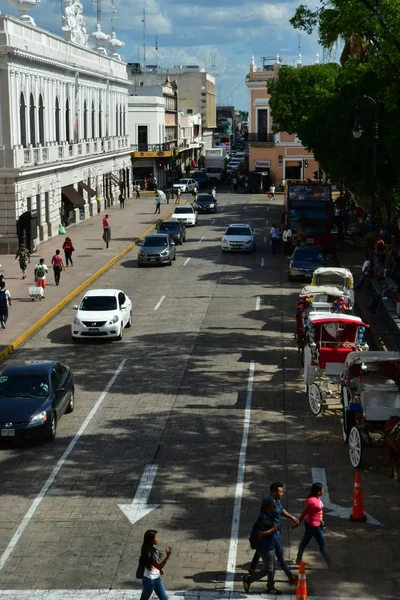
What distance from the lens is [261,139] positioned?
9275 cm

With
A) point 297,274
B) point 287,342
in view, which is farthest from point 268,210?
point 287,342

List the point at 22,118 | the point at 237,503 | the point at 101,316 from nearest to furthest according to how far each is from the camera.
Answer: the point at 237,503 < the point at 101,316 < the point at 22,118

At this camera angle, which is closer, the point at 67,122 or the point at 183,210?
the point at 67,122

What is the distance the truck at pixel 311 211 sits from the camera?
46906 mm

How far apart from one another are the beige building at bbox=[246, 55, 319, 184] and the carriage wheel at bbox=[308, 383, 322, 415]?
72381 mm

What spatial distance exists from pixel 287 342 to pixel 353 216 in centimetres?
3513

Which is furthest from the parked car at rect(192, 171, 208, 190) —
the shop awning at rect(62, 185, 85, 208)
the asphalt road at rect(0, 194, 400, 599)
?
the asphalt road at rect(0, 194, 400, 599)

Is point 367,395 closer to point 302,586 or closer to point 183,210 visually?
point 302,586

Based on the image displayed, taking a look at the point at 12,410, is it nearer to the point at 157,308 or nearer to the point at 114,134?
the point at 157,308

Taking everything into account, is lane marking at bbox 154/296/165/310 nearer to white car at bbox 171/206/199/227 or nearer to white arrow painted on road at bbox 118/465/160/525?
white arrow painted on road at bbox 118/465/160/525

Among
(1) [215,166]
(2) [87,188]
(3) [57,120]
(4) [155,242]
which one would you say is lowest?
(4) [155,242]

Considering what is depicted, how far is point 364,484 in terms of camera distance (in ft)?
54.2

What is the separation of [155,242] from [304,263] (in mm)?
8518

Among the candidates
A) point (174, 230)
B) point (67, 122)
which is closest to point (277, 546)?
point (174, 230)
